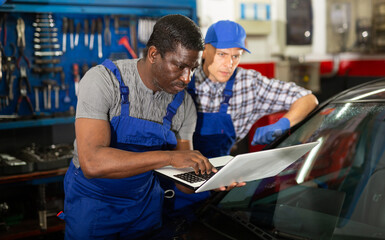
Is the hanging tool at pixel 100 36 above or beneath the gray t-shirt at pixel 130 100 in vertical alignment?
above

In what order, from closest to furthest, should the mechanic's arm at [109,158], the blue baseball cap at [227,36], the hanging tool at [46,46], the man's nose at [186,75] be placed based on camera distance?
the mechanic's arm at [109,158], the man's nose at [186,75], the blue baseball cap at [227,36], the hanging tool at [46,46]

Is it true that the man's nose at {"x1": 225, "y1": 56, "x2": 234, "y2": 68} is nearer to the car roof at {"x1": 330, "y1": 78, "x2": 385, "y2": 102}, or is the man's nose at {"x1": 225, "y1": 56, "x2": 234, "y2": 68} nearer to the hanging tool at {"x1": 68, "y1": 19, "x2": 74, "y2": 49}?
the car roof at {"x1": 330, "y1": 78, "x2": 385, "y2": 102}

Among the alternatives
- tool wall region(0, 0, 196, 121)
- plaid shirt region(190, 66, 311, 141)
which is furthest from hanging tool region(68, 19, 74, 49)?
plaid shirt region(190, 66, 311, 141)

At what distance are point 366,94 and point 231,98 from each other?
75 cm

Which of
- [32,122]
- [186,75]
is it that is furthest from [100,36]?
[186,75]

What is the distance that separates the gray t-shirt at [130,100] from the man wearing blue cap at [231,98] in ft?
1.20

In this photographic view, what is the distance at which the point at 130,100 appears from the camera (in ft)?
5.54

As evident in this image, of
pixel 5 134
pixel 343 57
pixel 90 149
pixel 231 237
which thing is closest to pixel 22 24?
pixel 5 134

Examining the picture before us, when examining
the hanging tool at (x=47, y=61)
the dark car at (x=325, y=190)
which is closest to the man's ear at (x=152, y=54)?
the dark car at (x=325, y=190)

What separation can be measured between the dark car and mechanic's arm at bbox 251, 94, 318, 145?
0.19 metres

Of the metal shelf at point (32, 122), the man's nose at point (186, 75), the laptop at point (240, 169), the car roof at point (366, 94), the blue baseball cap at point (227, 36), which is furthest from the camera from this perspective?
the metal shelf at point (32, 122)

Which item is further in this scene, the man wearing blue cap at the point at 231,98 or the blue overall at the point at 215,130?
the blue overall at the point at 215,130

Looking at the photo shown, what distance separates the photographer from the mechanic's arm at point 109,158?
4.87ft

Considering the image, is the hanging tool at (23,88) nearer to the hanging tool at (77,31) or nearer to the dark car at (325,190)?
the hanging tool at (77,31)
